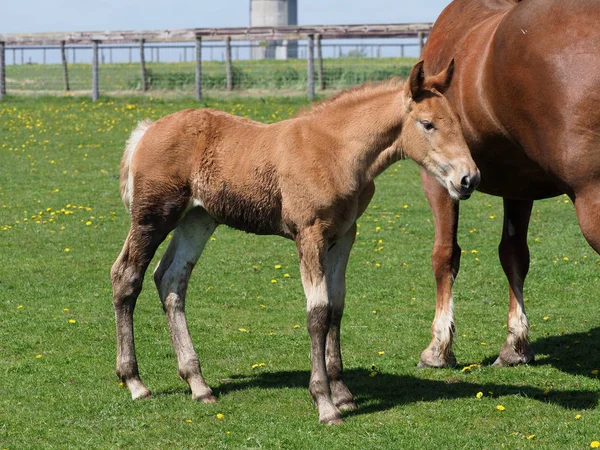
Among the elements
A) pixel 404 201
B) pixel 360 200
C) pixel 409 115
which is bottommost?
pixel 404 201

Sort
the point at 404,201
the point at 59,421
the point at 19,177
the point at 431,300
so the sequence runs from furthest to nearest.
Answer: the point at 19,177 < the point at 404,201 < the point at 431,300 < the point at 59,421

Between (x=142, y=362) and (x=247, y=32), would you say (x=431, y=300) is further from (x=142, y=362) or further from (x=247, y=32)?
(x=247, y=32)

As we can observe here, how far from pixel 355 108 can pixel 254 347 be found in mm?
2567

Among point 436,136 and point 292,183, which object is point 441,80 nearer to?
point 436,136

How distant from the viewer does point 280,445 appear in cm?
543

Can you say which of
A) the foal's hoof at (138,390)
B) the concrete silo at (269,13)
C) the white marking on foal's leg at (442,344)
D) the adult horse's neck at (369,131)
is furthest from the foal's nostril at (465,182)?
the concrete silo at (269,13)

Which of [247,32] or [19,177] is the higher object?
[247,32]

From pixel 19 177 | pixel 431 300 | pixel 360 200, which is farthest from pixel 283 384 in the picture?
pixel 19 177

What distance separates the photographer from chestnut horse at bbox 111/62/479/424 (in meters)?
5.73

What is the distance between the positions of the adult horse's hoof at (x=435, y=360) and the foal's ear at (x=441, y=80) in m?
2.23

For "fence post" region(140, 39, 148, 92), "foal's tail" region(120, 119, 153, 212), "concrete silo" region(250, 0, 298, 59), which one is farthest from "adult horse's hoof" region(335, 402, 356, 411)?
"concrete silo" region(250, 0, 298, 59)

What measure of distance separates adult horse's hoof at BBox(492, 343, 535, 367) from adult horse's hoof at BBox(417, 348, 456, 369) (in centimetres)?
38

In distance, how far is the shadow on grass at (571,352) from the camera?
7.21m

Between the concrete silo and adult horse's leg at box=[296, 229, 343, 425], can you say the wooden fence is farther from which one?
the concrete silo
